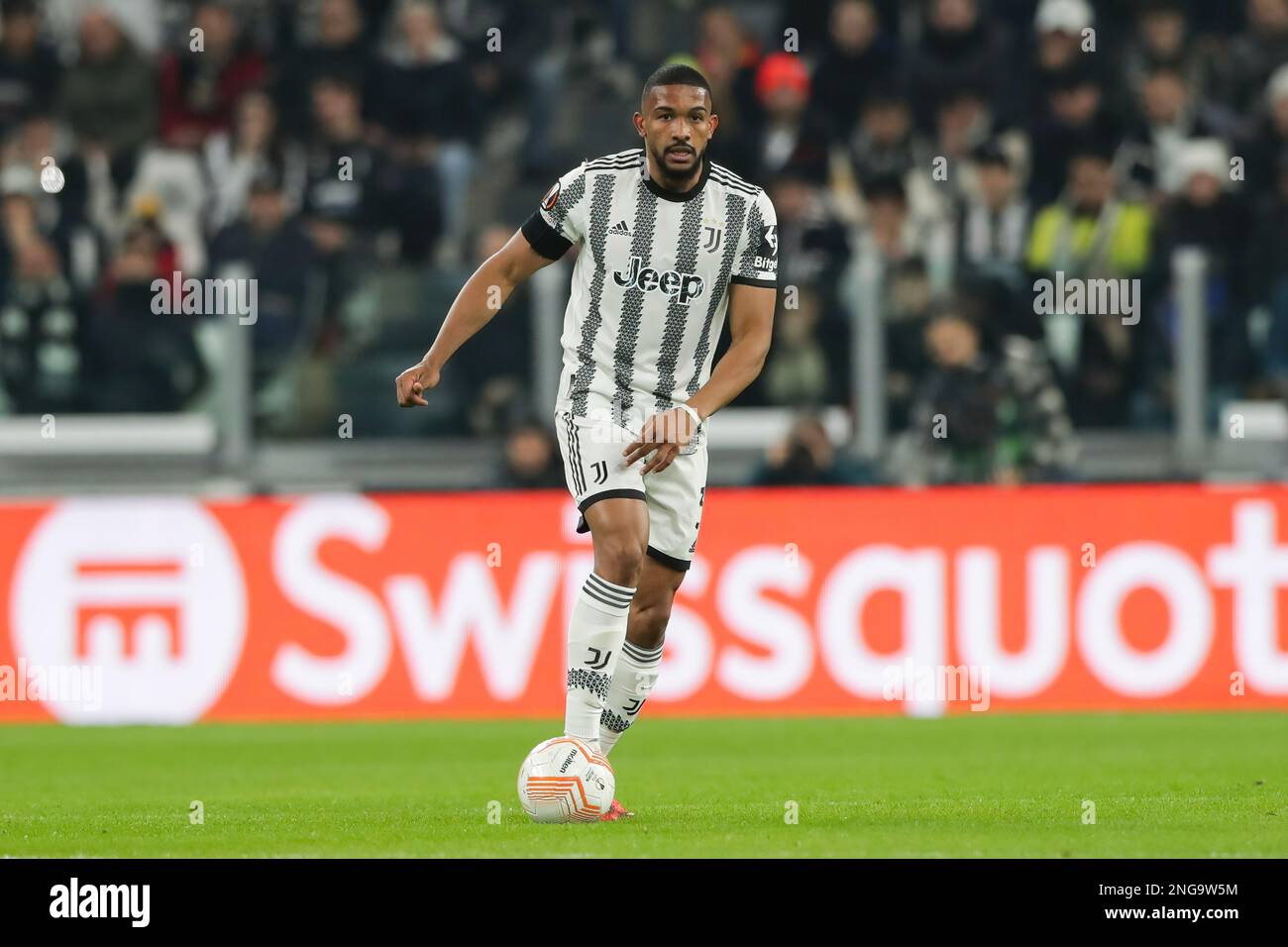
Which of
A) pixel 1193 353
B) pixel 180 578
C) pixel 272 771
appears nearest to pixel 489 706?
pixel 180 578

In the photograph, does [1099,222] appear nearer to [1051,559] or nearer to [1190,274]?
[1190,274]

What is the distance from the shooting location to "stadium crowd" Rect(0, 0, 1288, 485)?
13.5m

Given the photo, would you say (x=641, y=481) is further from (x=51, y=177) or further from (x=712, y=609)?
(x=51, y=177)

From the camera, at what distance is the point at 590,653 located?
747cm

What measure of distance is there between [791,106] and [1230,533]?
171 inches

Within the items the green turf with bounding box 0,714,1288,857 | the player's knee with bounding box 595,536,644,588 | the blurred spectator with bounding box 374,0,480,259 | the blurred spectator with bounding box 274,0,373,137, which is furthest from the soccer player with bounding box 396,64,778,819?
the blurred spectator with bounding box 274,0,373,137

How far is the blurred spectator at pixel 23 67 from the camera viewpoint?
52.6 feet

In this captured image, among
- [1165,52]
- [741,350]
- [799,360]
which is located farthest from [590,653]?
[1165,52]

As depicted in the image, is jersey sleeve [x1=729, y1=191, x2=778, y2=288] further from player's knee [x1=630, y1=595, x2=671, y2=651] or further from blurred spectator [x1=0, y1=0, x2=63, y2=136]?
blurred spectator [x1=0, y1=0, x2=63, y2=136]

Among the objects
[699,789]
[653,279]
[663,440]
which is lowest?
[699,789]

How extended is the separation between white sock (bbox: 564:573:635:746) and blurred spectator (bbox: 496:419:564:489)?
5.88 m

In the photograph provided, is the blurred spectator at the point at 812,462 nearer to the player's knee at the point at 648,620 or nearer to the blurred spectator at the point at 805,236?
the blurred spectator at the point at 805,236

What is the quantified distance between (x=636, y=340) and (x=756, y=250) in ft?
1.68

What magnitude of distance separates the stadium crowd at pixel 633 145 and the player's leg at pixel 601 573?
19.2 feet
